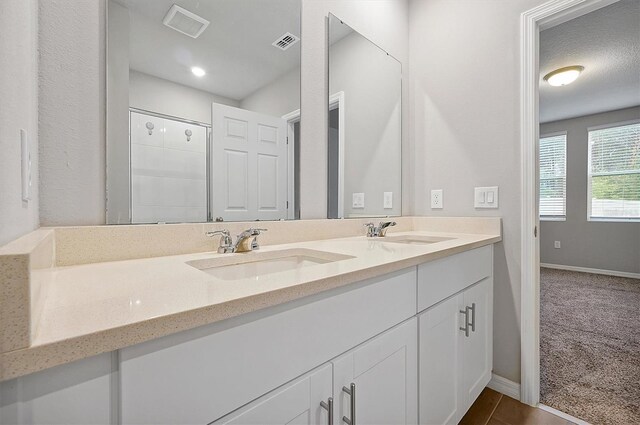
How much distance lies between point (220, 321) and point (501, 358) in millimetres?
1696

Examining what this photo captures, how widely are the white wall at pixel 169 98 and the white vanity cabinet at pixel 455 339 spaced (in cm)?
96

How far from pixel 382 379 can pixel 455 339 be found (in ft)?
1.72

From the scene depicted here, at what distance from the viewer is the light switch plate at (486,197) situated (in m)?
1.66

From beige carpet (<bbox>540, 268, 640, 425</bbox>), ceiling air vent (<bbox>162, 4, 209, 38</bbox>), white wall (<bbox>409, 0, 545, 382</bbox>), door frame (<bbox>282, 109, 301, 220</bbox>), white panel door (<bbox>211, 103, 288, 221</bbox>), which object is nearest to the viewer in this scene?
ceiling air vent (<bbox>162, 4, 209, 38</bbox>)

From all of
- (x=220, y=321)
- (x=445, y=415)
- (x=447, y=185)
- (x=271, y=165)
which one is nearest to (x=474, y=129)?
(x=447, y=185)

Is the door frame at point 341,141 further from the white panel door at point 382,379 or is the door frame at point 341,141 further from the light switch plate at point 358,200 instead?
the white panel door at point 382,379

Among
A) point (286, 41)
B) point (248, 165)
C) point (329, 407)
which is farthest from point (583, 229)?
point (329, 407)

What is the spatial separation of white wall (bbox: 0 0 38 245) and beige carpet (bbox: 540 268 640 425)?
2.16 metres

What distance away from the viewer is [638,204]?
4.19 meters

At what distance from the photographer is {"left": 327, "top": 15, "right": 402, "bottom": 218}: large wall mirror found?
156 centimetres

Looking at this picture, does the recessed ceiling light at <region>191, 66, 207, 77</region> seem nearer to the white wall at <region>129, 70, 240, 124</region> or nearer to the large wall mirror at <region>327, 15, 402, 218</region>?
the white wall at <region>129, 70, 240, 124</region>

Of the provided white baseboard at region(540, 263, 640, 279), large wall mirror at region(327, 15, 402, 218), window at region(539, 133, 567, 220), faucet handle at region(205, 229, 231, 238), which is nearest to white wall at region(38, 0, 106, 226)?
faucet handle at region(205, 229, 231, 238)

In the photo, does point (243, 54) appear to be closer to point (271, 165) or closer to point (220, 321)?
point (271, 165)

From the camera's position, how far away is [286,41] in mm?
1360
